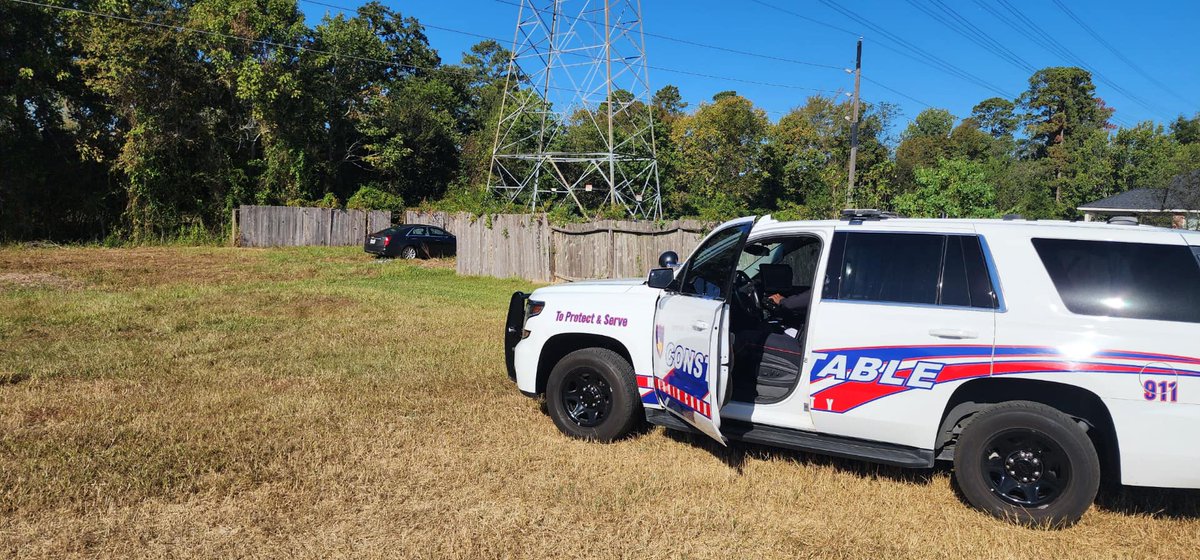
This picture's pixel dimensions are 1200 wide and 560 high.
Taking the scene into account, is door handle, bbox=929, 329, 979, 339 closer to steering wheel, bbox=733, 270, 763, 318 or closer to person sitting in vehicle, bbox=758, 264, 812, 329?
person sitting in vehicle, bbox=758, 264, 812, 329

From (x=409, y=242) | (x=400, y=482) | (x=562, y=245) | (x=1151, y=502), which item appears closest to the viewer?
(x=1151, y=502)

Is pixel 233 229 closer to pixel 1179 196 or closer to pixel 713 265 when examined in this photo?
pixel 713 265

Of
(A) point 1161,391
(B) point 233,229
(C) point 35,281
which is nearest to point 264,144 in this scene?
(B) point 233,229

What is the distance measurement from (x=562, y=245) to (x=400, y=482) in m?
14.2

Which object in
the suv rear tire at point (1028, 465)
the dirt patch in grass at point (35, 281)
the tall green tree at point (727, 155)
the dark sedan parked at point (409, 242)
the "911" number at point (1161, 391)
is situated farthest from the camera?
the tall green tree at point (727, 155)

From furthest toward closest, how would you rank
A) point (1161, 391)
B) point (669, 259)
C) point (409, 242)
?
point (409, 242), point (669, 259), point (1161, 391)

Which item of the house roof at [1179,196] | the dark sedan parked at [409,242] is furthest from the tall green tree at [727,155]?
the dark sedan parked at [409,242]

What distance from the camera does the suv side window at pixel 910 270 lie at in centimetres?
494

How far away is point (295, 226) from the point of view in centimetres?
3231

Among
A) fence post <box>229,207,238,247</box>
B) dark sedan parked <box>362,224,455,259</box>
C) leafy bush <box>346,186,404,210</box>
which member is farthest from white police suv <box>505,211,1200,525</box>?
leafy bush <box>346,186,404,210</box>

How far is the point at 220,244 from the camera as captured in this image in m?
31.9

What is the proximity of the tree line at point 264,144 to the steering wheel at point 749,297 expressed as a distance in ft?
35.4

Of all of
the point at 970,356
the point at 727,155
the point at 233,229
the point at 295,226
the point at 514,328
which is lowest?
the point at 514,328

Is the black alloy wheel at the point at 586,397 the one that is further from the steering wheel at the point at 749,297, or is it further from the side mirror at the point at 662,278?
the steering wheel at the point at 749,297
